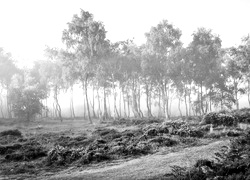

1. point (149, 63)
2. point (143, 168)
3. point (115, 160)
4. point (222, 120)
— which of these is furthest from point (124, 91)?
point (143, 168)

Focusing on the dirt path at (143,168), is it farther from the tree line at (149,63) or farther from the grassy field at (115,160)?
the tree line at (149,63)

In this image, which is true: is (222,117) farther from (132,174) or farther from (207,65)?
(207,65)

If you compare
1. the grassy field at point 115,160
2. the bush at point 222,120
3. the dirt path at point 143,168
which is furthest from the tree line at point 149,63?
the dirt path at point 143,168

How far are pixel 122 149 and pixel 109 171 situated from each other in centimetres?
316

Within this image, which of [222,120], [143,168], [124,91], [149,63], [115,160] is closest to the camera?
[143,168]

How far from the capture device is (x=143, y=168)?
784 cm

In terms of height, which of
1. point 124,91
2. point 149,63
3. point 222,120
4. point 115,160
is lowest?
point 115,160

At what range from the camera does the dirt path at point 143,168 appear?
23.6ft

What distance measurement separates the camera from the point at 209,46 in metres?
39.0

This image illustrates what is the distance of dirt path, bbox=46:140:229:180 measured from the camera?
23.6ft

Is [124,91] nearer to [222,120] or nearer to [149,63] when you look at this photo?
[149,63]

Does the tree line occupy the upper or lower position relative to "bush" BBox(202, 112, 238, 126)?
upper

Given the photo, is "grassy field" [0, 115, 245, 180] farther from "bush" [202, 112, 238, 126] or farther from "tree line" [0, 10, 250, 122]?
"tree line" [0, 10, 250, 122]

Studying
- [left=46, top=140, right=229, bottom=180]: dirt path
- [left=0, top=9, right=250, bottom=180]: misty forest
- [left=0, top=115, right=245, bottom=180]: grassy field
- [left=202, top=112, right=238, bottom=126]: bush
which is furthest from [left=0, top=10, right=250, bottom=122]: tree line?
[left=46, top=140, right=229, bottom=180]: dirt path
